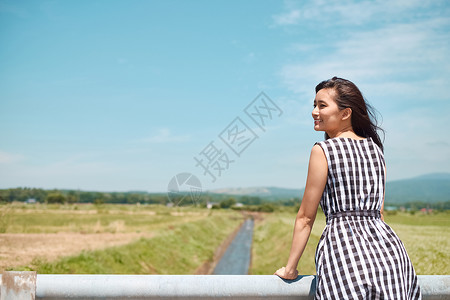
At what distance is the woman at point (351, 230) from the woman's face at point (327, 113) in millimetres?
70

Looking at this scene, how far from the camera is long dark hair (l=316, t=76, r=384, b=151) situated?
1924 mm

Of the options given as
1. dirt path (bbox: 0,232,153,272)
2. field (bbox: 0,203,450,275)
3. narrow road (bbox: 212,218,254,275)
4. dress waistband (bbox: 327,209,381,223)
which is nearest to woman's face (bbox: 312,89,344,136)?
dress waistband (bbox: 327,209,381,223)

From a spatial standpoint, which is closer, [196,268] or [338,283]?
[338,283]

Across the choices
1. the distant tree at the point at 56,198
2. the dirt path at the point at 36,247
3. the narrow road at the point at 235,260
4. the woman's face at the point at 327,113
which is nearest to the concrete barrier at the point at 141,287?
the woman's face at the point at 327,113

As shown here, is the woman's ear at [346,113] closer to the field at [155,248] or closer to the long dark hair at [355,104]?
the long dark hair at [355,104]

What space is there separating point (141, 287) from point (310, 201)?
0.83m

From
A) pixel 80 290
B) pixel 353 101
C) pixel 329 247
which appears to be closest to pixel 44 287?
pixel 80 290

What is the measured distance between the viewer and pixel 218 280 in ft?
6.00

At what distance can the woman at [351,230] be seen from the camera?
168 cm

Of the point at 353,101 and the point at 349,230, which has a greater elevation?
the point at 353,101

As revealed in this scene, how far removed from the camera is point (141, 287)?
1812 millimetres

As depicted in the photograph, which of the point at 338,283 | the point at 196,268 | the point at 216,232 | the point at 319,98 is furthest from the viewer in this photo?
the point at 216,232

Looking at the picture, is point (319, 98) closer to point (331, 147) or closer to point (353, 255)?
point (331, 147)

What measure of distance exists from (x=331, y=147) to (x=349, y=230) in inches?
14.3
